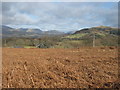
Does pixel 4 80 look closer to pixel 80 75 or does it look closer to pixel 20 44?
pixel 80 75

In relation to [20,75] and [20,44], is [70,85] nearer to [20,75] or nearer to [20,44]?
[20,75]

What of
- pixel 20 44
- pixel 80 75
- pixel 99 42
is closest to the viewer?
pixel 80 75

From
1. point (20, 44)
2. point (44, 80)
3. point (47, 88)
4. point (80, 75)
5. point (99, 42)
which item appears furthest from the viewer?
point (20, 44)

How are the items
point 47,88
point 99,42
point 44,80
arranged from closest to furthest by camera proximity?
point 47,88 < point 44,80 < point 99,42

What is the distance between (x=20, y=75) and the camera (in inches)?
195

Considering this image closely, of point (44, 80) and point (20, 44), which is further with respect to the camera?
point (20, 44)

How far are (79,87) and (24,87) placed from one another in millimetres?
1439

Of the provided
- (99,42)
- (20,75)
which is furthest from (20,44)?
(20,75)

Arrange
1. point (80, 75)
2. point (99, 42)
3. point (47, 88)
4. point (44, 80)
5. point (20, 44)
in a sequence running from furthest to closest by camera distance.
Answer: point (20, 44) < point (99, 42) < point (80, 75) < point (44, 80) < point (47, 88)

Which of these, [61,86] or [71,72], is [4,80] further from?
[71,72]

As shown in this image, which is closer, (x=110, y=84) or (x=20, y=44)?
(x=110, y=84)

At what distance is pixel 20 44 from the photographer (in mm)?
35312

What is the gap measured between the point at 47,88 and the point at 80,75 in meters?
1.44

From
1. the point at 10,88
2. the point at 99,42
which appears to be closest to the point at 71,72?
the point at 10,88
